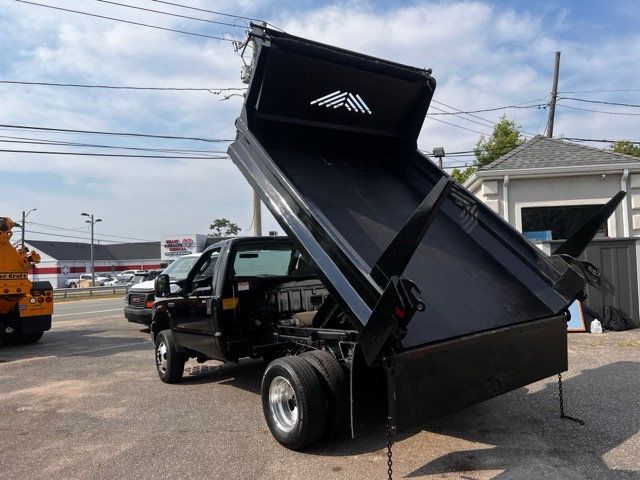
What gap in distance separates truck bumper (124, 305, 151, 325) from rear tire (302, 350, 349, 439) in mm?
8565

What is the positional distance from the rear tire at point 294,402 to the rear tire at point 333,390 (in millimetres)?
54

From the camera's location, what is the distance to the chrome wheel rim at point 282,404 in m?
4.39

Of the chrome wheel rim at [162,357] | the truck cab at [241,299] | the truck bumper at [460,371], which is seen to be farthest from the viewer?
the chrome wheel rim at [162,357]

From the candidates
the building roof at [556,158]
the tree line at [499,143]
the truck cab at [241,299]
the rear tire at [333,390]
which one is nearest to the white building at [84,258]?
the tree line at [499,143]

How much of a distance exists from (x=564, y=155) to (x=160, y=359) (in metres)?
11.5

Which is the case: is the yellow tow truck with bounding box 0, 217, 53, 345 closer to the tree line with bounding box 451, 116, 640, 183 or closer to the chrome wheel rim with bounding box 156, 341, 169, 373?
the chrome wheel rim with bounding box 156, 341, 169, 373

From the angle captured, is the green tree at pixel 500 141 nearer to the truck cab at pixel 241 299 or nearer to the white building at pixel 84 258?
the truck cab at pixel 241 299

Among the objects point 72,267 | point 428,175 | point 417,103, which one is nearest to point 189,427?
point 428,175

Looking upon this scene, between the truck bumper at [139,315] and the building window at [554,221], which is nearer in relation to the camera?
the truck bumper at [139,315]

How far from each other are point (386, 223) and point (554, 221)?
1022 cm

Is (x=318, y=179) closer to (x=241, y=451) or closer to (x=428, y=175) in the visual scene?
(x=428, y=175)

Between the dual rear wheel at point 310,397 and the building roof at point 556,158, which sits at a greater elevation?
the building roof at point 556,158

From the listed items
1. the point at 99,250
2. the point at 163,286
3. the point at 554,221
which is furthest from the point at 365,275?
the point at 99,250

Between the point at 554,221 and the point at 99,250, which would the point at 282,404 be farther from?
the point at 99,250
